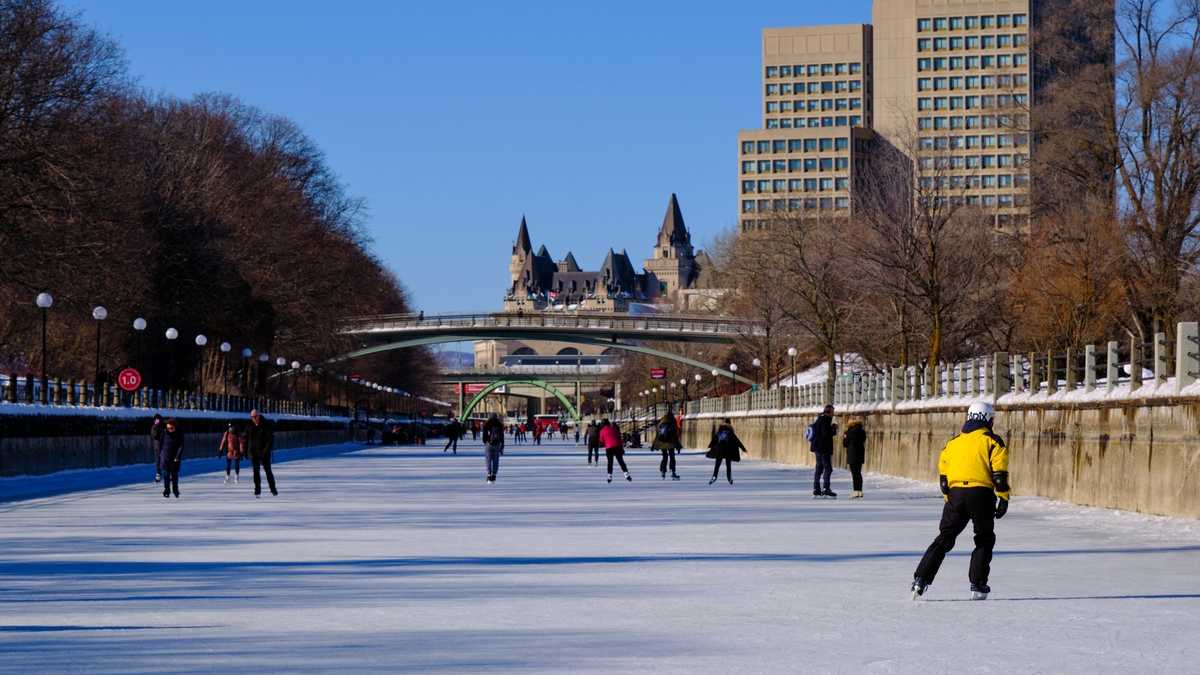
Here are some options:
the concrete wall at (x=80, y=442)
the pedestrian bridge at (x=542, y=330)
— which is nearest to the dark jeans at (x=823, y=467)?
the concrete wall at (x=80, y=442)

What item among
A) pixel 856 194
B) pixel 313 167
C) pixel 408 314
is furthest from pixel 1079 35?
pixel 408 314

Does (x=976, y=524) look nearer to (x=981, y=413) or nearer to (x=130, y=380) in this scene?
(x=981, y=413)

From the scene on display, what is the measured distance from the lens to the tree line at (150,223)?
45000 mm

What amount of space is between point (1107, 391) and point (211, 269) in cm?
4075

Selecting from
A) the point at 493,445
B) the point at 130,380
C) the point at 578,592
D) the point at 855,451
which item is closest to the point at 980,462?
the point at 578,592

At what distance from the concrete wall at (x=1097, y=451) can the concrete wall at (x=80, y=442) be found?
18.0 meters

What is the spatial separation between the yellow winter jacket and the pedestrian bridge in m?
99.6

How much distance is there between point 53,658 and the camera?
9922 millimetres

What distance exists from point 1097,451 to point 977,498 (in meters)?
14.8

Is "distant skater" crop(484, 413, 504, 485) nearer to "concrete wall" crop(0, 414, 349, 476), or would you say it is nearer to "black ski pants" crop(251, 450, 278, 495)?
"black ski pants" crop(251, 450, 278, 495)

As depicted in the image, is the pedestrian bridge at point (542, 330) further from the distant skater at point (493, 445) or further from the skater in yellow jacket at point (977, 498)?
the skater in yellow jacket at point (977, 498)

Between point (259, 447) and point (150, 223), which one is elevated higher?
point (150, 223)

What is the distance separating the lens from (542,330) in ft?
418

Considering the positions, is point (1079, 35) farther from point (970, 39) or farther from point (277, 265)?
point (970, 39)
